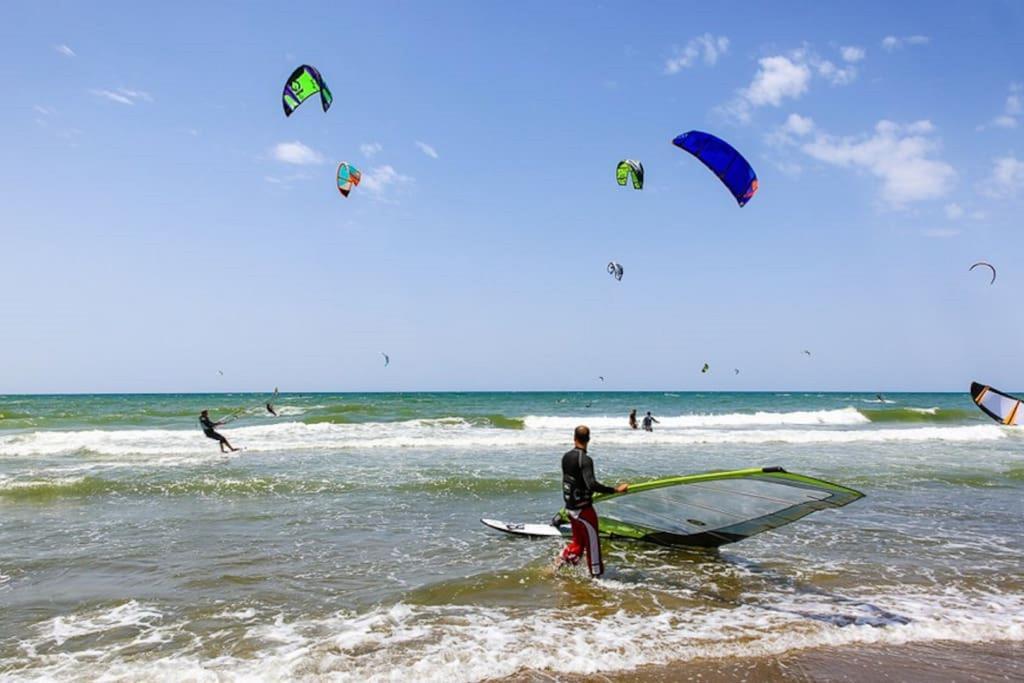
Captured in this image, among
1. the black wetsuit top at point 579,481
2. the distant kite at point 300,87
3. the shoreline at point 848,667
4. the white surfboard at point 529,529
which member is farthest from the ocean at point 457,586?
the distant kite at point 300,87

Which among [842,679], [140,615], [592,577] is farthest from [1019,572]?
[140,615]

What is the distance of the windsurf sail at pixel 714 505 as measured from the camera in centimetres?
594

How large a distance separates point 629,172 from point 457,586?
1080 cm

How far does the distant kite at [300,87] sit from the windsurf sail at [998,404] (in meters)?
12.2

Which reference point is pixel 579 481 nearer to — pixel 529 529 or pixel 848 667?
pixel 529 529

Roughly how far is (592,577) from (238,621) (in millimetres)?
3243

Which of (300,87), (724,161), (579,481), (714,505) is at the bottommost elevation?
(714,505)

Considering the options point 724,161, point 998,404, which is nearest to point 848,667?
point 998,404

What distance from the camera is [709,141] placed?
34.8 ft

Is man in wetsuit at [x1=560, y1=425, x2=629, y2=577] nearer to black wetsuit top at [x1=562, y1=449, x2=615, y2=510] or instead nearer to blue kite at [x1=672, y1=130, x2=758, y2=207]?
black wetsuit top at [x1=562, y1=449, x2=615, y2=510]

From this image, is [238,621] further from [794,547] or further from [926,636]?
[794,547]

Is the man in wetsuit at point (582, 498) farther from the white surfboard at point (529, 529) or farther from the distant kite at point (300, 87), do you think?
the distant kite at point (300, 87)

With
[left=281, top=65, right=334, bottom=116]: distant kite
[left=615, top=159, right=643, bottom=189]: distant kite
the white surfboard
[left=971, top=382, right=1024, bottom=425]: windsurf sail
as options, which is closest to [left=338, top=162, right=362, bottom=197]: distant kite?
[left=281, top=65, right=334, bottom=116]: distant kite

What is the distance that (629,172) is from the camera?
14.4 m
